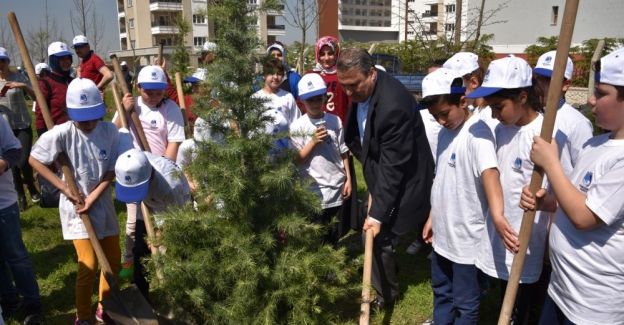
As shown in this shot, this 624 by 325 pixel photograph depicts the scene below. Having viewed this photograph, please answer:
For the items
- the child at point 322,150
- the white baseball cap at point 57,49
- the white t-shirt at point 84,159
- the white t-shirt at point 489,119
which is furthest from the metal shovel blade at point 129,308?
the white baseball cap at point 57,49

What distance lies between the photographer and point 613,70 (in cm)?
189

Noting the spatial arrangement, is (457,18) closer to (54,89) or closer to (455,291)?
(54,89)

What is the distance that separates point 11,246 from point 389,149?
2874 millimetres

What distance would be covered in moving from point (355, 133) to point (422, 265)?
175 cm

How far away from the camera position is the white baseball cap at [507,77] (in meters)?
2.39

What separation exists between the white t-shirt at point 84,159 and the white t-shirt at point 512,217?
260 cm

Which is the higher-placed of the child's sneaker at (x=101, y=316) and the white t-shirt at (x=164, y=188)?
the white t-shirt at (x=164, y=188)

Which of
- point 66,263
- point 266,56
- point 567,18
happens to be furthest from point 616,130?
point 66,263

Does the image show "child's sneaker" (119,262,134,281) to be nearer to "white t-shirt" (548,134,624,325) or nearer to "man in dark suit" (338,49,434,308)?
"man in dark suit" (338,49,434,308)

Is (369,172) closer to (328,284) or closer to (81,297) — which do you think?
(328,284)

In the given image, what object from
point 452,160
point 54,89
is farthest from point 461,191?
point 54,89

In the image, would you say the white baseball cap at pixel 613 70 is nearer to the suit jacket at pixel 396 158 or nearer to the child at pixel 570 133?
the child at pixel 570 133

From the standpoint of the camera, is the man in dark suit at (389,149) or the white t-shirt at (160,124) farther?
the white t-shirt at (160,124)

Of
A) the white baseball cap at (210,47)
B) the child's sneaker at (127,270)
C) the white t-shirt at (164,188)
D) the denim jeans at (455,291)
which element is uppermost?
the white baseball cap at (210,47)
